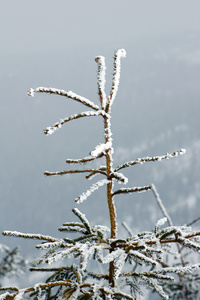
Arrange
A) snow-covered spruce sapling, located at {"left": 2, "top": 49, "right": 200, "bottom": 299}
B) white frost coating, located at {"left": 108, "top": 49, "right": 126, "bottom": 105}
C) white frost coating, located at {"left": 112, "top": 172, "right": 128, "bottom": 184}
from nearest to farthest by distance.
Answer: white frost coating, located at {"left": 112, "top": 172, "right": 128, "bottom": 184}
snow-covered spruce sapling, located at {"left": 2, "top": 49, "right": 200, "bottom": 299}
white frost coating, located at {"left": 108, "top": 49, "right": 126, "bottom": 105}

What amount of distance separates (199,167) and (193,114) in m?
64.7

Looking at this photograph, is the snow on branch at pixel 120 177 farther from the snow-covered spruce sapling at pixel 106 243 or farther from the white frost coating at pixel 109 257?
the white frost coating at pixel 109 257

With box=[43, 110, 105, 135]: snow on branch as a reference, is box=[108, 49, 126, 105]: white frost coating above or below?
above

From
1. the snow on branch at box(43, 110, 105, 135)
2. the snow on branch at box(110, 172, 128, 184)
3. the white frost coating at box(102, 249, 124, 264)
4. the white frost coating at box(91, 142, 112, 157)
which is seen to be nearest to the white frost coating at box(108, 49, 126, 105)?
the snow on branch at box(43, 110, 105, 135)

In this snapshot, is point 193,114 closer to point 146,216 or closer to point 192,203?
point 192,203

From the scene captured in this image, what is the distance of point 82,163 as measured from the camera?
193 centimetres

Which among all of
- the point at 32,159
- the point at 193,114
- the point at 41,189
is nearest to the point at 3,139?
the point at 32,159

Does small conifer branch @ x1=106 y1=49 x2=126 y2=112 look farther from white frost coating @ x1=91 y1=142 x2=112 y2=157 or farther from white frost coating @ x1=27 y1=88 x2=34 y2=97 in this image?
white frost coating @ x1=27 y1=88 x2=34 y2=97

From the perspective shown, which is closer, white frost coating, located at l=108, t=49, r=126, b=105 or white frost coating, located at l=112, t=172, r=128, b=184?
white frost coating, located at l=112, t=172, r=128, b=184

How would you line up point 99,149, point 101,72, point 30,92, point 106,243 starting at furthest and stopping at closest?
point 106,243 → point 101,72 → point 30,92 → point 99,149

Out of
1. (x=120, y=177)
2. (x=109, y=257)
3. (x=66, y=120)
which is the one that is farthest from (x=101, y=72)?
(x=109, y=257)

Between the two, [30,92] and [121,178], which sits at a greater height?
[30,92]

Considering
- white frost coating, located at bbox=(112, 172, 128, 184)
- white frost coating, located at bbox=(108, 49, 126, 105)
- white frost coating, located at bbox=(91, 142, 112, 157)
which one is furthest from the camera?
white frost coating, located at bbox=(108, 49, 126, 105)

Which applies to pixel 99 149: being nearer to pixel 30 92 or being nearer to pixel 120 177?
pixel 120 177
